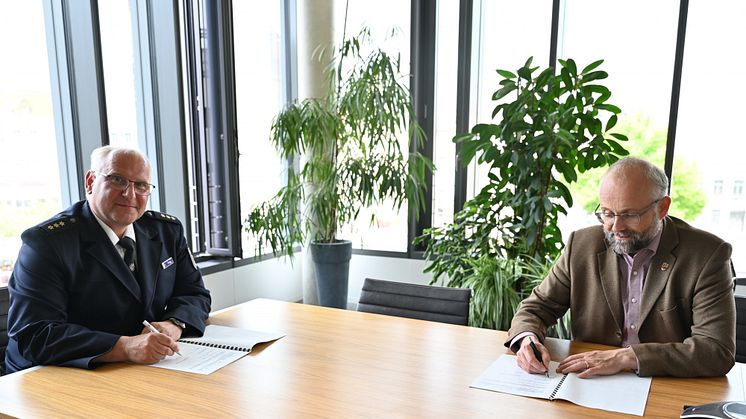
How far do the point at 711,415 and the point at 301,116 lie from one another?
297 cm

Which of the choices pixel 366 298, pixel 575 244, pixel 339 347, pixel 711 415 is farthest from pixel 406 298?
pixel 711 415

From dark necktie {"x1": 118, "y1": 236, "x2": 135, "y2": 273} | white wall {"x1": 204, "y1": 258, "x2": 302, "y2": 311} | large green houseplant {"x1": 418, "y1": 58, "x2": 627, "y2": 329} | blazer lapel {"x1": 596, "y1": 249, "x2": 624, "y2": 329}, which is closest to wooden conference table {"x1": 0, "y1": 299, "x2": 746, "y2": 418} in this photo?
blazer lapel {"x1": 596, "y1": 249, "x2": 624, "y2": 329}

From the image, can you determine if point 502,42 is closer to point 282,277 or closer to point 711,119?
point 711,119

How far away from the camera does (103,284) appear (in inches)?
69.5

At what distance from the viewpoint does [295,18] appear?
178 inches

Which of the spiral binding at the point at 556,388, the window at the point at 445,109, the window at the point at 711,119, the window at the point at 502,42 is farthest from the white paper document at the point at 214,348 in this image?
the window at the point at 711,119

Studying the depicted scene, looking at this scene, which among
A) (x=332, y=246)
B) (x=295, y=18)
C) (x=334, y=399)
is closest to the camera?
(x=334, y=399)

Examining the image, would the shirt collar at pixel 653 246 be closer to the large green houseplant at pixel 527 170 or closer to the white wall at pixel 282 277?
the large green houseplant at pixel 527 170

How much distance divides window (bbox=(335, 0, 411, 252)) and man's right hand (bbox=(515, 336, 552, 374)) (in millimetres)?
2662

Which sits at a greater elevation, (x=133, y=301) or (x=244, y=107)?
(x=244, y=107)

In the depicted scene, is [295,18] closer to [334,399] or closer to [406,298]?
[406,298]

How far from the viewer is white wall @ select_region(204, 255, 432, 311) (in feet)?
12.9

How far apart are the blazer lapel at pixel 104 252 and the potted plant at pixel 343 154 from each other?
73.6 inches

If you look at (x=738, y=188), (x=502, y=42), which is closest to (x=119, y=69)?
(x=502, y=42)
